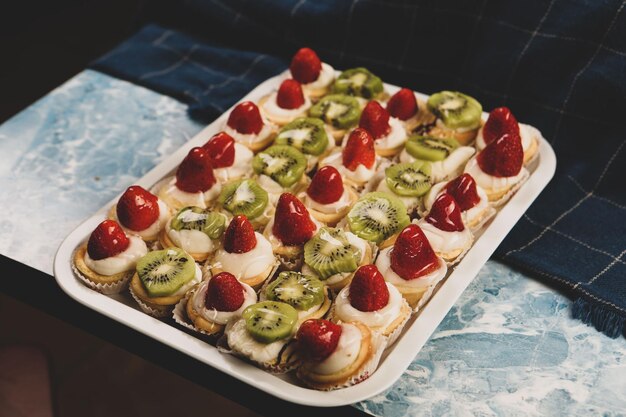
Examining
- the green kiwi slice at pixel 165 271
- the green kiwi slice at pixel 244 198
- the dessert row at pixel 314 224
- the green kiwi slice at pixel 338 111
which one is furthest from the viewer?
the green kiwi slice at pixel 338 111

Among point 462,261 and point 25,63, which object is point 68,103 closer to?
point 462,261

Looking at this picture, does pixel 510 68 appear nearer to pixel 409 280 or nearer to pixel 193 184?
pixel 409 280

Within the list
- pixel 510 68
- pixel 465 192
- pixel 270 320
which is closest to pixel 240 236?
pixel 270 320

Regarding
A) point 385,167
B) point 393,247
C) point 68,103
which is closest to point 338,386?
point 393,247

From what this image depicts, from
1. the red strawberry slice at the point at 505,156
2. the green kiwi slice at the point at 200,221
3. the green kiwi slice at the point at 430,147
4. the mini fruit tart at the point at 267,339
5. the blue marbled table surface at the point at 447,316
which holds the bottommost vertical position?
the blue marbled table surface at the point at 447,316

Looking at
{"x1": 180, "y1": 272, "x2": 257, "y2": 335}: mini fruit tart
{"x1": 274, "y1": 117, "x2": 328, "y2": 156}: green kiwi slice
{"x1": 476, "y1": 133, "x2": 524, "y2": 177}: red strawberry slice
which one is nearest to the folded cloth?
{"x1": 476, "y1": 133, "x2": 524, "y2": 177}: red strawberry slice

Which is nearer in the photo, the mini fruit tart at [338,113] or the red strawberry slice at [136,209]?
the red strawberry slice at [136,209]

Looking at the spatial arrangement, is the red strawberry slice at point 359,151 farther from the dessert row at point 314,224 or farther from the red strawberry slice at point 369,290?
the red strawberry slice at point 369,290

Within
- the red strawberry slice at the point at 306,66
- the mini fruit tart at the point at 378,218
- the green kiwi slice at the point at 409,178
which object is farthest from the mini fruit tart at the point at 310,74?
the mini fruit tart at the point at 378,218
